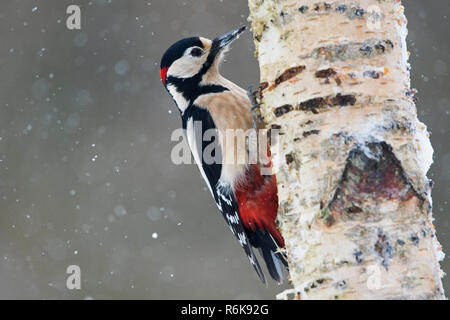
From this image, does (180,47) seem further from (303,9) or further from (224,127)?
(303,9)

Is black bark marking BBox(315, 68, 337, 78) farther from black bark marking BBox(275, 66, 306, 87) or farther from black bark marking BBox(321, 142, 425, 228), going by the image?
black bark marking BBox(321, 142, 425, 228)

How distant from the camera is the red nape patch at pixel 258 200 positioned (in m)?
2.61

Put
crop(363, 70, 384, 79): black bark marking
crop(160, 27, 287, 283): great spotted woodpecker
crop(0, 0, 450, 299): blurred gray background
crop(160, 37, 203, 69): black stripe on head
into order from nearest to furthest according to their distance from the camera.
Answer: crop(363, 70, 384, 79): black bark marking < crop(160, 27, 287, 283): great spotted woodpecker < crop(160, 37, 203, 69): black stripe on head < crop(0, 0, 450, 299): blurred gray background

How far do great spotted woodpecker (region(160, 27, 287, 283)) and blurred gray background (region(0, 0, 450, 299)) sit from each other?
8.81ft

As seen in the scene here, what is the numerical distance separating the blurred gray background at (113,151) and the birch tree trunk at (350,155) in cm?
407

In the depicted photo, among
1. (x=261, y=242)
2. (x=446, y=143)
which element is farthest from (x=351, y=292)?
(x=446, y=143)

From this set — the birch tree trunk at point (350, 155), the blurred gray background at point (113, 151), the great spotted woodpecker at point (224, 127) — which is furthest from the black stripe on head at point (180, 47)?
the blurred gray background at point (113, 151)

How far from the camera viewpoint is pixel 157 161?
229 inches

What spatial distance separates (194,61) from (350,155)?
61.4 inches

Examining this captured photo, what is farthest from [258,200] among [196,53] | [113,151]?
[113,151]

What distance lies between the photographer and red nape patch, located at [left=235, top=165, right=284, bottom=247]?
8.55 ft

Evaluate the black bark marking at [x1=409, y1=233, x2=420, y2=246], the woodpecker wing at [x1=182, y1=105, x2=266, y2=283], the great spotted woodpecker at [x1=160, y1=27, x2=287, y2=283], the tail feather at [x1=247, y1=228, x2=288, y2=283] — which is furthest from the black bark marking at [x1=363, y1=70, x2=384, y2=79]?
the tail feather at [x1=247, y1=228, x2=288, y2=283]
